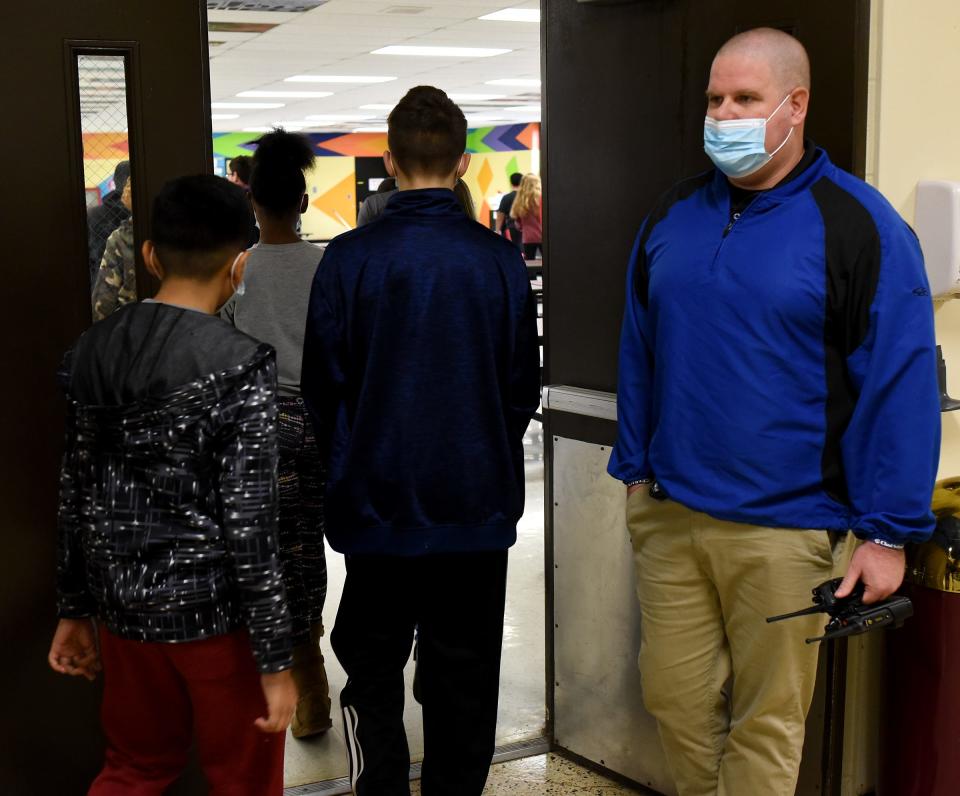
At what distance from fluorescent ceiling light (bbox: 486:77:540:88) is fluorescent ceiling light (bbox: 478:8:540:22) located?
4537mm

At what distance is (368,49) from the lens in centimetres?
1107

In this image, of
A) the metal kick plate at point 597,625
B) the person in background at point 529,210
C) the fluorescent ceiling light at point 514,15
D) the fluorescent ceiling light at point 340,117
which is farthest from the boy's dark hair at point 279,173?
the fluorescent ceiling light at point 340,117

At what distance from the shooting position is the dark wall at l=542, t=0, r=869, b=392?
2.25m

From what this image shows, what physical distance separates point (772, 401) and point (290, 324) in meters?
1.27

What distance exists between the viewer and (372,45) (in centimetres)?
1080

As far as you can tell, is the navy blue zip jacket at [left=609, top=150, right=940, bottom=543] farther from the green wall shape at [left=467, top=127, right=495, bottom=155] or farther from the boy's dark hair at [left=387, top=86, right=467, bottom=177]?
the green wall shape at [left=467, top=127, right=495, bottom=155]

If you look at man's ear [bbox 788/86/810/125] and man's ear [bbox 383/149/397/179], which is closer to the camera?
man's ear [bbox 788/86/810/125]

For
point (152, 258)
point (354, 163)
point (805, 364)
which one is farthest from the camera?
point (354, 163)

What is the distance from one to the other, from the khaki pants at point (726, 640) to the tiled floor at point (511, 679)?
974 mm

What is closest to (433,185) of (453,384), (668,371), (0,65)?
(453,384)

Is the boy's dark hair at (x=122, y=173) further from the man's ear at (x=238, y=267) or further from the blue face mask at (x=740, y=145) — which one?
the blue face mask at (x=740, y=145)

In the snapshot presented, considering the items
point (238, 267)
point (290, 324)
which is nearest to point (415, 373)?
point (238, 267)

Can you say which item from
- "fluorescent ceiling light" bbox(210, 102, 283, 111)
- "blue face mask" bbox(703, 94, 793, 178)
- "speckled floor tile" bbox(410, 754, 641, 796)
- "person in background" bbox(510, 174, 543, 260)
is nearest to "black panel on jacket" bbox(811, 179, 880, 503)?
"blue face mask" bbox(703, 94, 793, 178)

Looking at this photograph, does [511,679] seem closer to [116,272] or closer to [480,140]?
[116,272]
